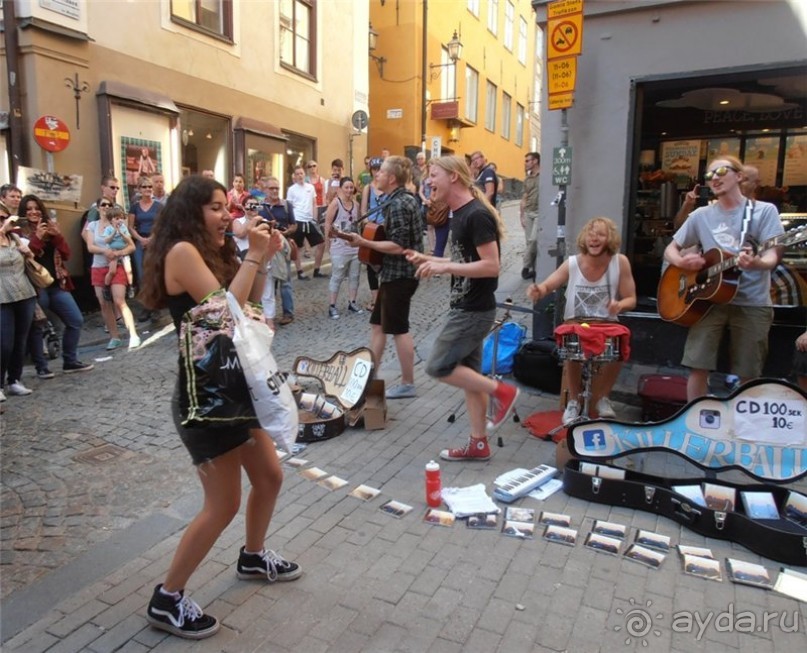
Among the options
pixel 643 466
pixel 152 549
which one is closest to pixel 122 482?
pixel 152 549

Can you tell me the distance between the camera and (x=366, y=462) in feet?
14.0

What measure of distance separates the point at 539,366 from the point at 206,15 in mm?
9944

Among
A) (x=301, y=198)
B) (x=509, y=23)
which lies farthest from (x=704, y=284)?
(x=509, y=23)

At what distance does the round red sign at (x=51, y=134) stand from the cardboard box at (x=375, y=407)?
662cm

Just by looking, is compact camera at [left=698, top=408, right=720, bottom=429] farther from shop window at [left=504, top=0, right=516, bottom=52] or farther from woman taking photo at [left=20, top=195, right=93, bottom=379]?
shop window at [left=504, top=0, right=516, bottom=52]

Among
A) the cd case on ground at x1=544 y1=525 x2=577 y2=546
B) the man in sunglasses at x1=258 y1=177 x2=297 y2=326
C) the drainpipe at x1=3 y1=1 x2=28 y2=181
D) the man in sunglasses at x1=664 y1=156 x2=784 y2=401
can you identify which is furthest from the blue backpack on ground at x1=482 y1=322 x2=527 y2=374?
the drainpipe at x1=3 y1=1 x2=28 y2=181

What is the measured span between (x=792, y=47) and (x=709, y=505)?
13.3 ft

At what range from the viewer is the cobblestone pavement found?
259 cm

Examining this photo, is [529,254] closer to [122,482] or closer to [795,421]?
[795,421]

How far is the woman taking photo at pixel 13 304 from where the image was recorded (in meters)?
5.46

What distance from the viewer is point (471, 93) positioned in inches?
1003

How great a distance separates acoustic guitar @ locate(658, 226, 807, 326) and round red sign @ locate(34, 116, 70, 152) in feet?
26.6

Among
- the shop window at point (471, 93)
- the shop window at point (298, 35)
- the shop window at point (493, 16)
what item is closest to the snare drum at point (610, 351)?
the shop window at point (298, 35)

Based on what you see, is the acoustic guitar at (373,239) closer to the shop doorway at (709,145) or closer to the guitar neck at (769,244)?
the guitar neck at (769,244)
